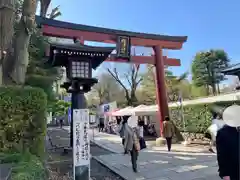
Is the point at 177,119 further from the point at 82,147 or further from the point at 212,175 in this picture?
the point at 82,147

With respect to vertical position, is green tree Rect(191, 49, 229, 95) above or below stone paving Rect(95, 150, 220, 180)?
above

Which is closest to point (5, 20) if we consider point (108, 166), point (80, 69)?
point (80, 69)

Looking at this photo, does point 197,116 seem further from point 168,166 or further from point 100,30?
point 100,30

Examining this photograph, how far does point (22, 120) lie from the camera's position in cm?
534

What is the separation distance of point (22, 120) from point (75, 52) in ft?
6.81

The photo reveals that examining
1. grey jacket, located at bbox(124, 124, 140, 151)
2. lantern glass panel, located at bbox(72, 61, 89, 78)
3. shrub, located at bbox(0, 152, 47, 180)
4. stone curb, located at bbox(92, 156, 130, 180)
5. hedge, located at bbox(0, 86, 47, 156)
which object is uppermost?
lantern glass panel, located at bbox(72, 61, 89, 78)

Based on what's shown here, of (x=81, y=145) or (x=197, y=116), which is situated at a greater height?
(x=197, y=116)

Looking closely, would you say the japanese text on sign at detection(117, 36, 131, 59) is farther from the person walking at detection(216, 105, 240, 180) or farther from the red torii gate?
the person walking at detection(216, 105, 240, 180)

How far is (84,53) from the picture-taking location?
5.99 m

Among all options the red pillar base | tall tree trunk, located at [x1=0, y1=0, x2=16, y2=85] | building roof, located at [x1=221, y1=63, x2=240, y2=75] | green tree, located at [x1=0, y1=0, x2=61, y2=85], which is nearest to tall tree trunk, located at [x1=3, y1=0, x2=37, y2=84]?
green tree, located at [x1=0, y1=0, x2=61, y2=85]

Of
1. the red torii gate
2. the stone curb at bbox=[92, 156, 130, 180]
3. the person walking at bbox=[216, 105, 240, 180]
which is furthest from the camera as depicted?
the red torii gate

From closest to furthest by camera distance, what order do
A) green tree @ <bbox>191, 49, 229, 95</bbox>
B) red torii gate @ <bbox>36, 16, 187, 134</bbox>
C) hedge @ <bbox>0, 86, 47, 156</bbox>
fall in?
hedge @ <bbox>0, 86, 47, 156</bbox> → red torii gate @ <bbox>36, 16, 187, 134</bbox> → green tree @ <bbox>191, 49, 229, 95</bbox>

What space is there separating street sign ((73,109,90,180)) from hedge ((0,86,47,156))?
2.66ft

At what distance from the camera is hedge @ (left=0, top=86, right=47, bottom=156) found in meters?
5.17
